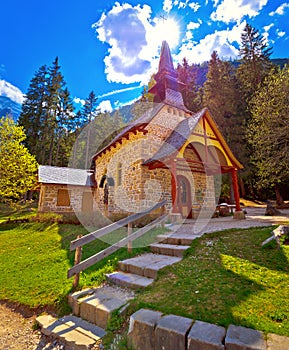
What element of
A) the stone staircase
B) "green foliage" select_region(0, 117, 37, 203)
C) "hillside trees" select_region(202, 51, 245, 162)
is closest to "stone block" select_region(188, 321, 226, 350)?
the stone staircase

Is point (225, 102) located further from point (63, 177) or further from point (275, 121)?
point (63, 177)

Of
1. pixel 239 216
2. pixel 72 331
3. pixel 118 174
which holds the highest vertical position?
pixel 118 174

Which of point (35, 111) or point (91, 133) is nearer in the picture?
point (35, 111)

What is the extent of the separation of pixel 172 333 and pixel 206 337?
1.12 feet

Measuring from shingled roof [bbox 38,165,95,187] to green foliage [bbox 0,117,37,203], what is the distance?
112cm

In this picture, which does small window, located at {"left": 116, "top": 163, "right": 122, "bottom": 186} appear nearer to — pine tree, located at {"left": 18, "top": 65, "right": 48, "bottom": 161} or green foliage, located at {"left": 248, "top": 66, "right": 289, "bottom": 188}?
green foliage, located at {"left": 248, "top": 66, "right": 289, "bottom": 188}

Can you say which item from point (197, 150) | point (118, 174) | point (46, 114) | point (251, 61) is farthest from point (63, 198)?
point (251, 61)

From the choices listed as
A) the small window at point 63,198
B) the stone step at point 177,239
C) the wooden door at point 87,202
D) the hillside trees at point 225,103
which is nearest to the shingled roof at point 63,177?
the small window at point 63,198

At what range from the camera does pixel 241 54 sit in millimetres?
24875

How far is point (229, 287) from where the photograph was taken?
301cm

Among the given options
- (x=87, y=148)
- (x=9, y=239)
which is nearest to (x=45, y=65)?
(x=87, y=148)

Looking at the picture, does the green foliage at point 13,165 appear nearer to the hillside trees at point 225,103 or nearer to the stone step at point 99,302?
the stone step at point 99,302

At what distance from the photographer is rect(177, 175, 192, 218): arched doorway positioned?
11.2 meters

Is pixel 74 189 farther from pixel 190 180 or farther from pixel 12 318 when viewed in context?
pixel 12 318
